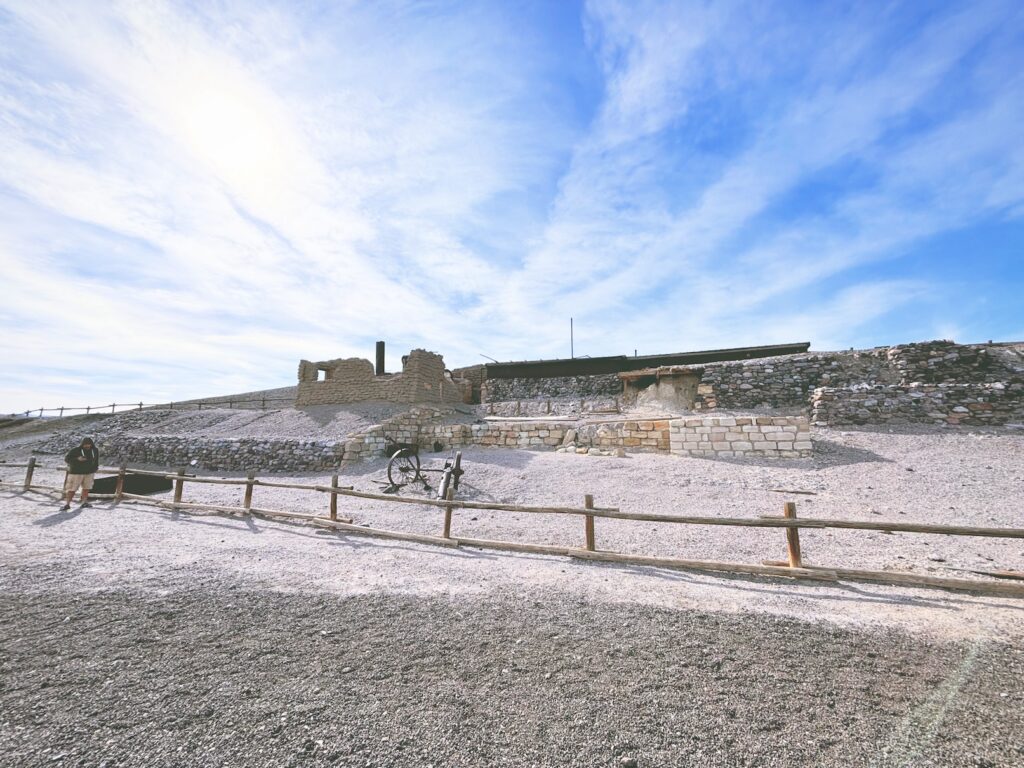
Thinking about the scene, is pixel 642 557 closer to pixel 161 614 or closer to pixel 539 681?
pixel 539 681

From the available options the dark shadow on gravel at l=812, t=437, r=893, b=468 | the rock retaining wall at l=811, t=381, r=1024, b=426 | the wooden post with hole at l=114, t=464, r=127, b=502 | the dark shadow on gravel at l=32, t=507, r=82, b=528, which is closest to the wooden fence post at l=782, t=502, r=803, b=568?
the dark shadow on gravel at l=812, t=437, r=893, b=468

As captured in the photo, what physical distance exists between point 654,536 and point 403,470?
7051 mm

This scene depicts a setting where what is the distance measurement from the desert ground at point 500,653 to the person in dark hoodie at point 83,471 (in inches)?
115

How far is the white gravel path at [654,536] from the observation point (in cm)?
467

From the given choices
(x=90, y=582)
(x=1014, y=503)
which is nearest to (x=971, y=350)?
(x=1014, y=503)

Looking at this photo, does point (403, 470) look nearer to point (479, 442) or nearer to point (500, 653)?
point (479, 442)

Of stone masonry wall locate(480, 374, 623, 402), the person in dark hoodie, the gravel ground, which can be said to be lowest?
the person in dark hoodie

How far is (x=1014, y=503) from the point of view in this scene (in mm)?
7336

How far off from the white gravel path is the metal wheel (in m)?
0.78

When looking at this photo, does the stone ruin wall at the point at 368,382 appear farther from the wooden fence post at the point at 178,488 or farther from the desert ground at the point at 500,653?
the desert ground at the point at 500,653

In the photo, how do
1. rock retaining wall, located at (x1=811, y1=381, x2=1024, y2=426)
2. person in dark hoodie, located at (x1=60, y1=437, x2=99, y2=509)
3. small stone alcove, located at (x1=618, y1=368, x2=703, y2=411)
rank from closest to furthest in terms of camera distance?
person in dark hoodie, located at (x1=60, y1=437, x2=99, y2=509), rock retaining wall, located at (x1=811, y1=381, x2=1024, y2=426), small stone alcove, located at (x1=618, y1=368, x2=703, y2=411)

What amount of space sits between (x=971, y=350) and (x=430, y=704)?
18.8 metres

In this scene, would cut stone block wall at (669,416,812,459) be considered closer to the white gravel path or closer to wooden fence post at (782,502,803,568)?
the white gravel path

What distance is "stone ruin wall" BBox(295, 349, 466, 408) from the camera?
1967cm
